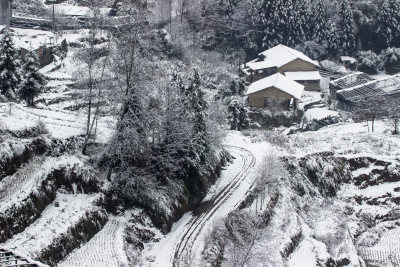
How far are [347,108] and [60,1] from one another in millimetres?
58613

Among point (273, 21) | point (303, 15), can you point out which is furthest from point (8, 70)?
point (303, 15)

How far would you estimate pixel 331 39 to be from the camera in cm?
8981

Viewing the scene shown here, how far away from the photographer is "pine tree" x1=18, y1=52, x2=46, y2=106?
41.8 m

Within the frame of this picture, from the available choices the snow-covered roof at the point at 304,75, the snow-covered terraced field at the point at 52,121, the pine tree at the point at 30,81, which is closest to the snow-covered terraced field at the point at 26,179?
the snow-covered terraced field at the point at 52,121

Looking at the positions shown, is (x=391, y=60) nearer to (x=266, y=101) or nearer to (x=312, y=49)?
(x=312, y=49)

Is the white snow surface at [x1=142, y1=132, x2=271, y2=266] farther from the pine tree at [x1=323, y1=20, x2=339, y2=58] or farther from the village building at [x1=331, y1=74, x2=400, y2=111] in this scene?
the pine tree at [x1=323, y1=20, x2=339, y2=58]

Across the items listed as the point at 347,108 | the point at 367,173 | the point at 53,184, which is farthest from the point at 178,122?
the point at 347,108

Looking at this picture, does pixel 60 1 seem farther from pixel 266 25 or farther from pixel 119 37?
pixel 119 37

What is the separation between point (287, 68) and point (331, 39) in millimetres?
15011

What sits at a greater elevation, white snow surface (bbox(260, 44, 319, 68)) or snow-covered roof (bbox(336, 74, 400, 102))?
white snow surface (bbox(260, 44, 319, 68))

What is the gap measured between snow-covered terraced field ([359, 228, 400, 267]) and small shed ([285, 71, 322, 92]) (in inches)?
1700

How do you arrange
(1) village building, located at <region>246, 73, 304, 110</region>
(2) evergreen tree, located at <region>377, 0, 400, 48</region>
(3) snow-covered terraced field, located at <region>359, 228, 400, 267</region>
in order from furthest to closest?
1. (2) evergreen tree, located at <region>377, 0, 400, 48</region>
2. (1) village building, located at <region>246, 73, 304, 110</region>
3. (3) snow-covered terraced field, located at <region>359, 228, 400, 267</region>

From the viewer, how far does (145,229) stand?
30.9 m

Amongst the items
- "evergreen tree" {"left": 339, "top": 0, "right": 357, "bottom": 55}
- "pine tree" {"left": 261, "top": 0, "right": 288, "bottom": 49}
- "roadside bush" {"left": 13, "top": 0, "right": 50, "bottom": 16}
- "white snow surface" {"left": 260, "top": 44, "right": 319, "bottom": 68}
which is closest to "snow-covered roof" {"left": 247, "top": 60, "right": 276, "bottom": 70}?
"white snow surface" {"left": 260, "top": 44, "right": 319, "bottom": 68}
